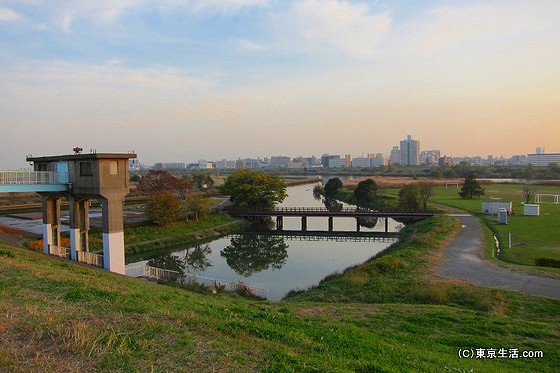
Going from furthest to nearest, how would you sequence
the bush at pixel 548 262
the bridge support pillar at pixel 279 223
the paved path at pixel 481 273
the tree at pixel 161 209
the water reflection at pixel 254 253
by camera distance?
the bridge support pillar at pixel 279 223, the tree at pixel 161 209, the water reflection at pixel 254 253, the bush at pixel 548 262, the paved path at pixel 481 273

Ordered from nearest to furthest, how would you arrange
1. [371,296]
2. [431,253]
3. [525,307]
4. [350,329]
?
[350,329], [525,307], [371,296], [431,253]

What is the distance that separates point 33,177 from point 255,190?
90.4 ft

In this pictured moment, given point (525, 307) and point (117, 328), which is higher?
point (117, 328)

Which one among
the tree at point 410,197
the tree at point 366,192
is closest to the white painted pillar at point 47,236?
the tree at point 410,197

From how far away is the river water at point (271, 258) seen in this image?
925 inches

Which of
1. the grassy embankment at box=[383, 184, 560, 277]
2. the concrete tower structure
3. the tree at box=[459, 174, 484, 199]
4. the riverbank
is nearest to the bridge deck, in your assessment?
the riverbank

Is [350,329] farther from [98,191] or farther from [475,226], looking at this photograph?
[475,226]

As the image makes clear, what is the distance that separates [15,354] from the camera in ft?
16.9

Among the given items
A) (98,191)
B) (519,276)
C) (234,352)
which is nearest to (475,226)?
(519,276)

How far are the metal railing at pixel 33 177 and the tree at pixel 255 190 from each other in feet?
85.0

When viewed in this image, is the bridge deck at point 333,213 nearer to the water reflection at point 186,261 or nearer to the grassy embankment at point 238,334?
the water reflection at point 186,261

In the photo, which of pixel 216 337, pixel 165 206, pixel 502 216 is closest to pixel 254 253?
pixel 165 206

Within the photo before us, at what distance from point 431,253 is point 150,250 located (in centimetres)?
1938

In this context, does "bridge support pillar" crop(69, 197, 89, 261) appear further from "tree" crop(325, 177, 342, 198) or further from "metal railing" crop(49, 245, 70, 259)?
"tree" crop(325, 177, 342, 198)
